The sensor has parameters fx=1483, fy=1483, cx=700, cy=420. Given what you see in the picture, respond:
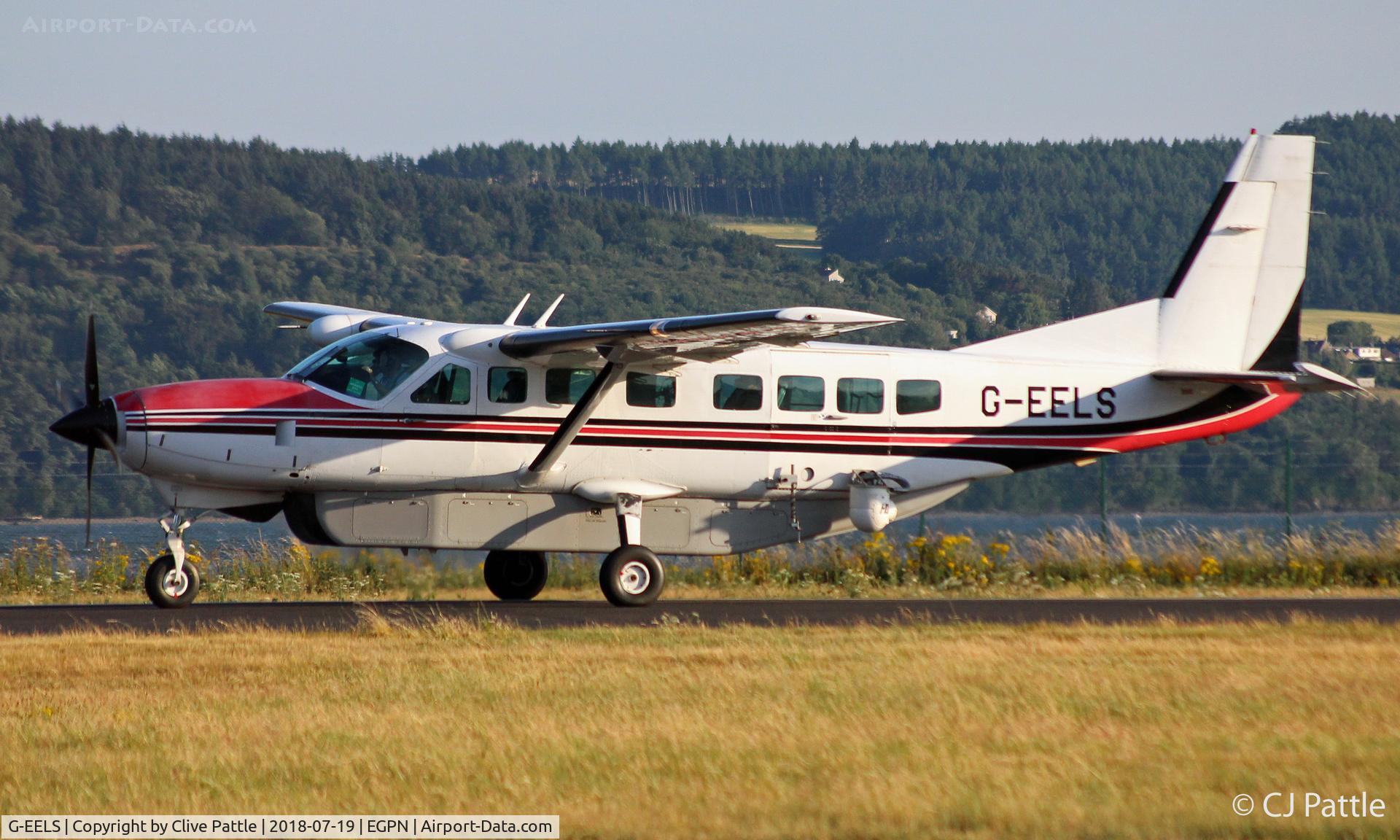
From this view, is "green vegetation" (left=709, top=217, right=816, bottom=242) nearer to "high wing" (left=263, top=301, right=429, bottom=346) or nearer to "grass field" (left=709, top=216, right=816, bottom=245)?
"grass field" (left=709, top=216, right=816, bottom=245)

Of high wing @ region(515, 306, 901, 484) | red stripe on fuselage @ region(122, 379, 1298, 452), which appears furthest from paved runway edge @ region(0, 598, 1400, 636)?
red stripe on fuselage @ region(122, 379, 1298, 452)

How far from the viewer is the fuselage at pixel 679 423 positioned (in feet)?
51.1

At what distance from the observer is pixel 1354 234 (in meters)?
130

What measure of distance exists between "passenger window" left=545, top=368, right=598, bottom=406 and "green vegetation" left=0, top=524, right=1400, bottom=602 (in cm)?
351

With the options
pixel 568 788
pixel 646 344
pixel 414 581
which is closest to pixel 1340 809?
pixel 568 788

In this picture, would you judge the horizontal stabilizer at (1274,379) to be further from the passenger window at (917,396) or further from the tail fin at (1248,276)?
the passenger window at (917,396)

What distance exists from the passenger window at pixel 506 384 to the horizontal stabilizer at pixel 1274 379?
7686 mm

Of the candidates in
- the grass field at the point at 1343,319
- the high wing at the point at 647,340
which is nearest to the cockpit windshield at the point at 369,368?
the high wing at the point at 647,340

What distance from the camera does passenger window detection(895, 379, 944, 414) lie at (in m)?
17.2

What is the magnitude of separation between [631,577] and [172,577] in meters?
4.79

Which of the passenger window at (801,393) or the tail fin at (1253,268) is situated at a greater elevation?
the tail fin at (1253,268)

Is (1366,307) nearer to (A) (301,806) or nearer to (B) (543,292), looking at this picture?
(B) (543,292)

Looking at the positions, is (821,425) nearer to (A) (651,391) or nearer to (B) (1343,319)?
(A) (651,391)

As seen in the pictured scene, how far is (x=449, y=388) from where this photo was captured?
16.0 metres
